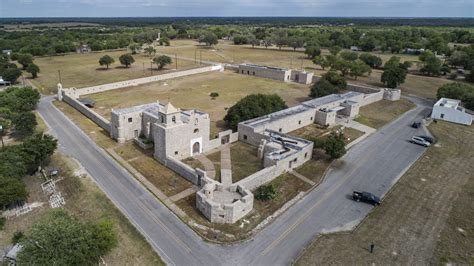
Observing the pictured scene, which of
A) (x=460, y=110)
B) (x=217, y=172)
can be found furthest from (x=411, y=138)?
(x=217, y=172)

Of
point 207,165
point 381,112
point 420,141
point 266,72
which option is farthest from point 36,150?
point 266,72

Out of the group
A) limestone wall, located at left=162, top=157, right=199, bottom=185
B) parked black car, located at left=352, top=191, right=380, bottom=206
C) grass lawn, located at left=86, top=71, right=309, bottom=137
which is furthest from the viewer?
grass lawn, located at left=86, top=71, right=309, bottom=137

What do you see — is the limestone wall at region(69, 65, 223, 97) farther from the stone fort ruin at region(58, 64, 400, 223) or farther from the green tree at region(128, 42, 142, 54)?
the green tree at region(128, 42, 142, 54)

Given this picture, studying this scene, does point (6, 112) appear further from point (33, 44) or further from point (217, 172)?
point (33, 44)

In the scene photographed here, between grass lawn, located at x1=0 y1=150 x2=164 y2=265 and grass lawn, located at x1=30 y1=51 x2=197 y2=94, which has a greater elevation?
grass lawn, located at x1=30 y1=51 x2=197 y2=94

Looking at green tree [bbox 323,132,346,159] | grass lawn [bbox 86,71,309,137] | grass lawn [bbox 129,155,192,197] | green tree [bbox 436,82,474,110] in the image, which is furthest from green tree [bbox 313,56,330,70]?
grass lawn [bbox 129,155,192,197]

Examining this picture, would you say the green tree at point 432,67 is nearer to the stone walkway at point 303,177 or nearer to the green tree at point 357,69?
the green tree at point 357,69
